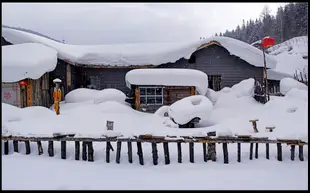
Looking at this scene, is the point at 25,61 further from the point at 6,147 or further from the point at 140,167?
the point at 140,167

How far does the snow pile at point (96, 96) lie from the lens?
697 inches

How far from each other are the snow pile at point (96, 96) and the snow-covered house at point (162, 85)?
43.0 inches

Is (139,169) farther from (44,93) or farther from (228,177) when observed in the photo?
(44,93)

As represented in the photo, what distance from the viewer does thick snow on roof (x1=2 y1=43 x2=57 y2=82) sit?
15406 millimetres

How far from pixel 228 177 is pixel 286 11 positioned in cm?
6716

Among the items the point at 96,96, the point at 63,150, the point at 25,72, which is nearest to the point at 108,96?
the point at 96,96

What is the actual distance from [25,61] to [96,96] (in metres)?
4.66

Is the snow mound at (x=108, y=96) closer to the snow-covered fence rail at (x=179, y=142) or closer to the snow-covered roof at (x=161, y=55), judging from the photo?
the snow-covered roof at (x=161, y=55)

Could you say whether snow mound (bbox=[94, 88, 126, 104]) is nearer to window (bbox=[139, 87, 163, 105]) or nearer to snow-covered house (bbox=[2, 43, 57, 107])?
window (bbox=[139, 87, 163, 105])

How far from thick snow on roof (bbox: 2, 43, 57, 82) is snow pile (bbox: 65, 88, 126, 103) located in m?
2.63

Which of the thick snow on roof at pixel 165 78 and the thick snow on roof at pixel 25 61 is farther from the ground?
the thick snow on roof at pixel 25 61

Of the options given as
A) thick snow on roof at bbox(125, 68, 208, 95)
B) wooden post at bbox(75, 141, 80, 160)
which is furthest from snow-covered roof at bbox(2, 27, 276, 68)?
wooden post at bbox(75, 141, 80, 160)

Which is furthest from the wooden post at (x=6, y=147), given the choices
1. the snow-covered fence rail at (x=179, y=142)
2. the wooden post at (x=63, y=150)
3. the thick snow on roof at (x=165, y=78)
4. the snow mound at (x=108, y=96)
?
the thick snow on roof at (x=165, y=78)

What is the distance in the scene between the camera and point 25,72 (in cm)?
1549
